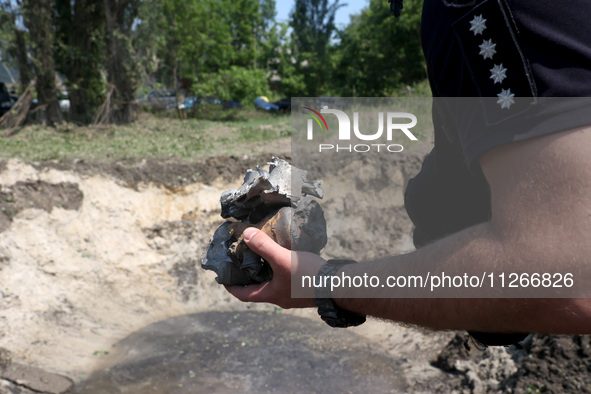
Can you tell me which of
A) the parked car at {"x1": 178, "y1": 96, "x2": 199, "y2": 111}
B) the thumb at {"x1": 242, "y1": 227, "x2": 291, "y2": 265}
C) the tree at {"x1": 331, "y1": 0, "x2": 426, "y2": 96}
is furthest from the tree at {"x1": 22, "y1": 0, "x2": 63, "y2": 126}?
the thumb at {"x1": 242, "y1": 227, "x2": 291, "y2": 265}

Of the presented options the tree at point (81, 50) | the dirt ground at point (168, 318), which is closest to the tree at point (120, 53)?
the tree at point (81, 50)

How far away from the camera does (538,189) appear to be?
903mm

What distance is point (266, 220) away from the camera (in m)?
1.86

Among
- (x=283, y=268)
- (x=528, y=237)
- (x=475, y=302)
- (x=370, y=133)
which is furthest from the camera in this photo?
(x=370, y=133)

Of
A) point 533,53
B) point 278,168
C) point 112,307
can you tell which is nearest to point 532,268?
point 533,53

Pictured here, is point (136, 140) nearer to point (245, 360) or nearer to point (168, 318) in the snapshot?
point (168, 318)

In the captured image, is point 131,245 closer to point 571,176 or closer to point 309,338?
point 309,338

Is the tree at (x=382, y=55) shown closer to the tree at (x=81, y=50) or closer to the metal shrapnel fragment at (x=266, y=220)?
the tree at (x=81, y=50)

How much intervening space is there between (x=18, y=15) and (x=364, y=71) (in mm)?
14262

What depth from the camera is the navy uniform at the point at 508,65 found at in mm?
906

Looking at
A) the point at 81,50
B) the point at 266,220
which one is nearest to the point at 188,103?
the point at 81,50

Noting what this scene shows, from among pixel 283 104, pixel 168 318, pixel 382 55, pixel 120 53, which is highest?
pixel 382 55

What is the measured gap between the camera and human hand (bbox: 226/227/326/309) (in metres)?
1.41

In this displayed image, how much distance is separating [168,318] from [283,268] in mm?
6795
